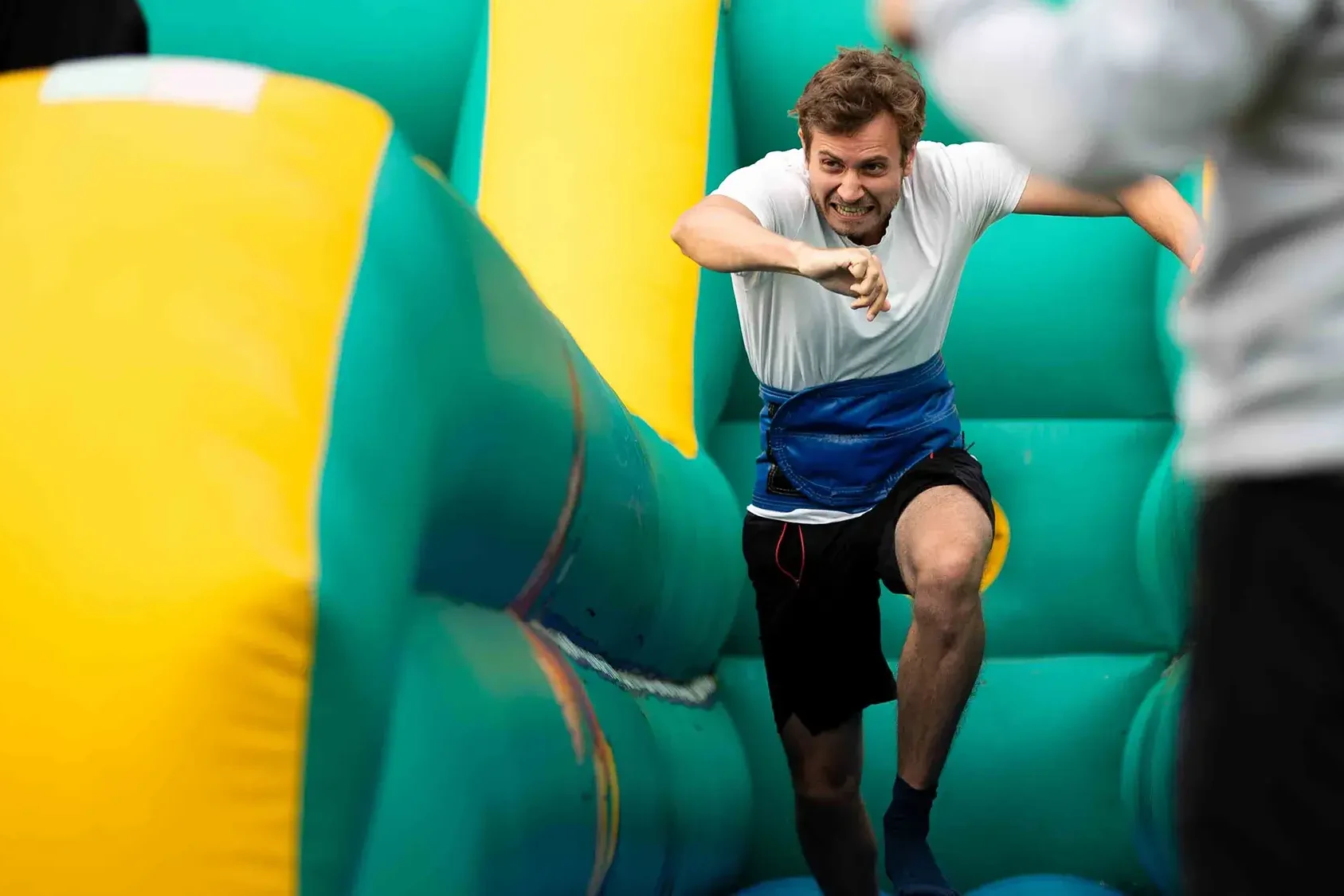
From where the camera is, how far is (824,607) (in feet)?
5.77

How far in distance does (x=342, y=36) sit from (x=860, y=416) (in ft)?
3.54

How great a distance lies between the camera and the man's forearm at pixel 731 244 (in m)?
1.42

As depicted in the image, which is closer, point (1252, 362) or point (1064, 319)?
point (1252, 362)

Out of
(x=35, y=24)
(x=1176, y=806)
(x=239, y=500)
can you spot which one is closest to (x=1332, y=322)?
(x=1176, y=806)

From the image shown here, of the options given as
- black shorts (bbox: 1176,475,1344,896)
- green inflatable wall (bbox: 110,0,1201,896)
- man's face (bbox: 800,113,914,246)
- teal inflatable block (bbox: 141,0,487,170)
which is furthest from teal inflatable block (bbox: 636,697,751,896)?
teal inflatable block (bbox: 141,0,487,170)

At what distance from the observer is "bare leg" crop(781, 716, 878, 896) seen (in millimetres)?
1832

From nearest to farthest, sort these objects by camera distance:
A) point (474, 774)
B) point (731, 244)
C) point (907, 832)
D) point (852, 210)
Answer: point (474, 774), point (731, 244), point (907, 832), point (852, 210)

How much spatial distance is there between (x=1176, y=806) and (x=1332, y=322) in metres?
0.19

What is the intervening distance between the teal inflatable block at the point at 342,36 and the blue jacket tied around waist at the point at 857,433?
0.87 m

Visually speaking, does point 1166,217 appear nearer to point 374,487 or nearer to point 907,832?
point 907,832

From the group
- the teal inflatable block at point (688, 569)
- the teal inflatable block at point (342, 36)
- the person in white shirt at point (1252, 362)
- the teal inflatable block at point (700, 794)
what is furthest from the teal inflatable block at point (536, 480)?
the teal inflatable block at point (342, 36)

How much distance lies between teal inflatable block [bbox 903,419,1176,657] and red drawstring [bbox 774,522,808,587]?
516 millimetres

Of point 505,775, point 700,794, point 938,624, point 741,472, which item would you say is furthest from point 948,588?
point 741,472

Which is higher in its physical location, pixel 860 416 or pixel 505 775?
pixel 860 416
